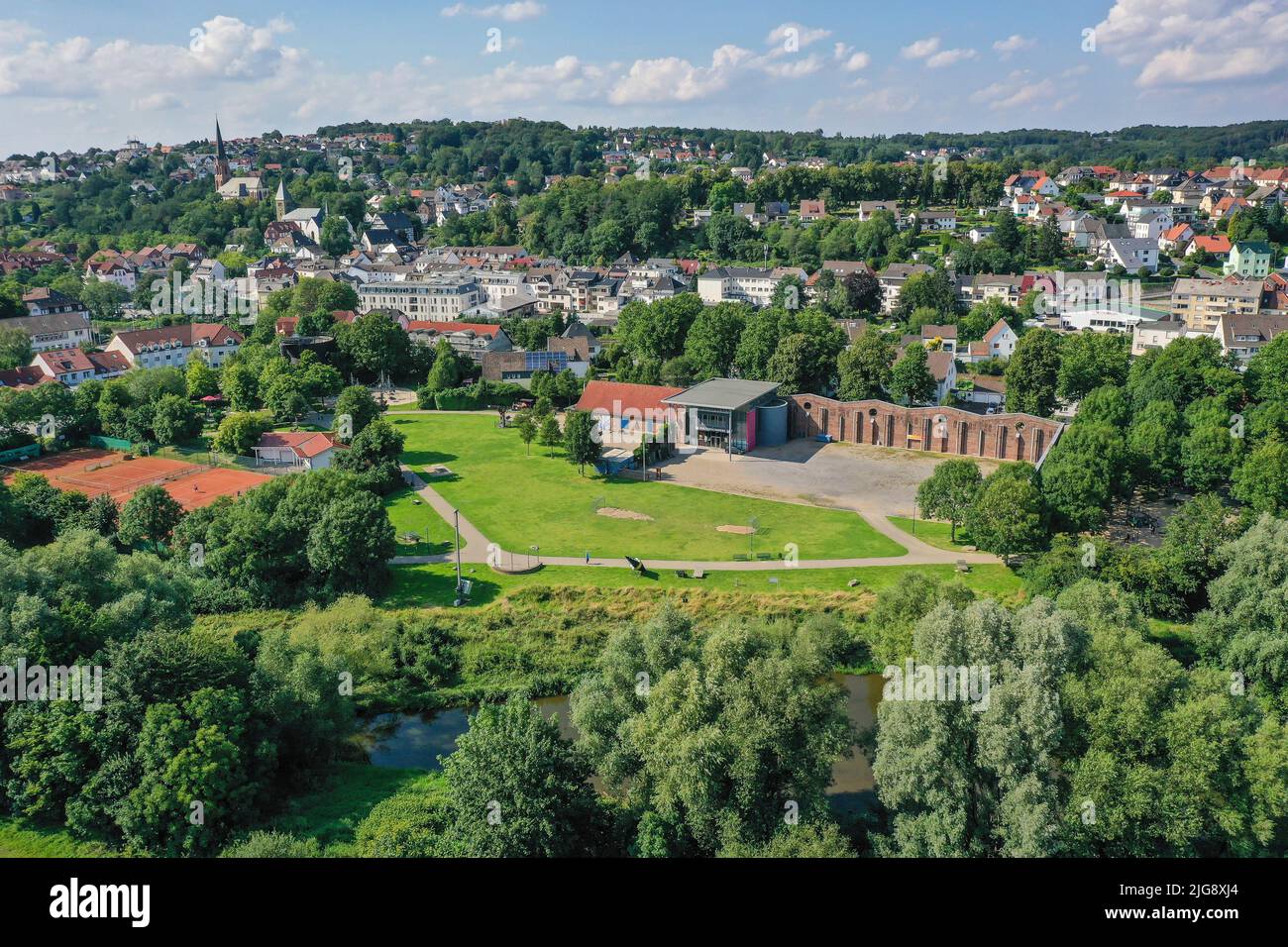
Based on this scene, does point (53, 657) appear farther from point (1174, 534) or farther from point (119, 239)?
point (119, 239)

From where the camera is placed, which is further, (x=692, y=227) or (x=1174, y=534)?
(x=692, y=227)

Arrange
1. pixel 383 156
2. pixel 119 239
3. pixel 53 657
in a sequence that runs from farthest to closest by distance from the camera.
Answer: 1. pixel 383 156
2. pixel 119 239
3. pixel 53 657

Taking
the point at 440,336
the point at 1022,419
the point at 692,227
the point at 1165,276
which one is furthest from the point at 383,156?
the point at 1022,419

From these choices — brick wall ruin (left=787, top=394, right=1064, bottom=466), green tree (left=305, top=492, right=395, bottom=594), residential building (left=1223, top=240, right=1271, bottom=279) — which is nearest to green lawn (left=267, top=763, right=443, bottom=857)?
green tree (left=305, top=492, right=395, bottom=594)

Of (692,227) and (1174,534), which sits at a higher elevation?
(692,227)

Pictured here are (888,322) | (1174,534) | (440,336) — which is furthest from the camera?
(888,322)

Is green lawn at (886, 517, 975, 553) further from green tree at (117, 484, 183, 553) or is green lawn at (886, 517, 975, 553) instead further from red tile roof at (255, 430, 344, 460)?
green tree at (117, 484, 183, 553)
